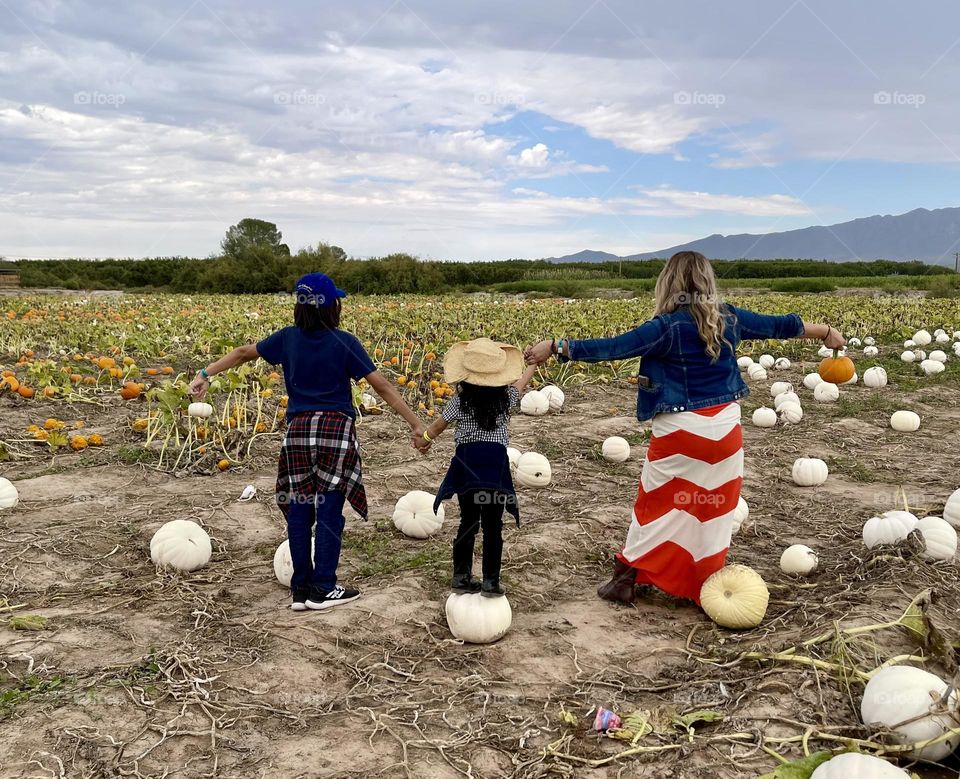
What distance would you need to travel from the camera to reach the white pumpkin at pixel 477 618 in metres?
3.87

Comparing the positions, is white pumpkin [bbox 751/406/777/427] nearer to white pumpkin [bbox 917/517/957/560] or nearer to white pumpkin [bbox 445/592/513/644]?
white pumpkin [bbox 917/517/957/560]

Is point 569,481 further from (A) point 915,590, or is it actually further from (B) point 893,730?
(B) point 893,730

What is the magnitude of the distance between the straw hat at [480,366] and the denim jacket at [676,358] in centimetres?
36

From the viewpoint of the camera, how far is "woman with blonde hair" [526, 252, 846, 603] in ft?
13.5

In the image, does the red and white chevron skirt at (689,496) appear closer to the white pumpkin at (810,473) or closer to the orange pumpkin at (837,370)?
the orange pumpkin at (837,370)

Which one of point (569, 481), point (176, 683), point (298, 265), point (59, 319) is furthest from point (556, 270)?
point (176, 683)

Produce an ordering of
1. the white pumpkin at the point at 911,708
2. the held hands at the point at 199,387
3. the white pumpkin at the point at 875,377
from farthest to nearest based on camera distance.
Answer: the white pumpkin at the point at 875,377, the held hands at the point at 199,387, the white pumpkin at the point at 911,708

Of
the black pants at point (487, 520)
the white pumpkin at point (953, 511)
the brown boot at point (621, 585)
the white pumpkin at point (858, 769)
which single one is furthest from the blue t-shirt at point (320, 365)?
the white pumpkin at point (953, 511)

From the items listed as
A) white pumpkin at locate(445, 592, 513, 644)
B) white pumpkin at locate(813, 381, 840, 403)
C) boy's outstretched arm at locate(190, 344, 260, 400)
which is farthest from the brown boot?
white pumpkin at locate(813, 381, 840, 403)

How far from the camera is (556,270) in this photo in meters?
→ 60.6

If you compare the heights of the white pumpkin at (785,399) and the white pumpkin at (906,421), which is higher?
the white pumpkin at (785,399)

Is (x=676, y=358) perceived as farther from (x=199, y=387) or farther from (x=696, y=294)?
(x=199, y=387)

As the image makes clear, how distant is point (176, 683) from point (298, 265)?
130ft

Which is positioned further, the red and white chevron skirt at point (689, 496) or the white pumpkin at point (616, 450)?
the white pumpkin at point (616, 450)
